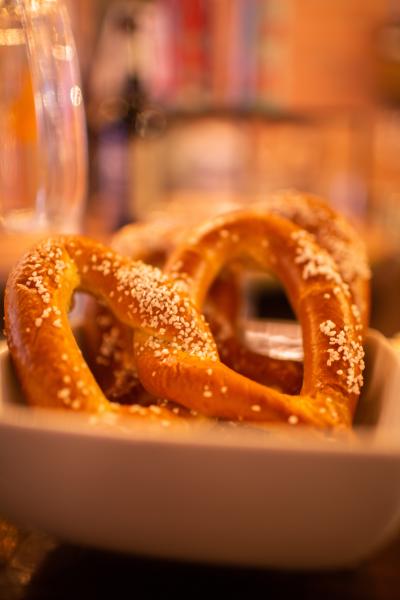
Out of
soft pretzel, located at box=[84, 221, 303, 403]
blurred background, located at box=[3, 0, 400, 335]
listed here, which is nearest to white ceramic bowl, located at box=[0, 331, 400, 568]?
soft pretzel, located at box=[84, 221, 303, 403]

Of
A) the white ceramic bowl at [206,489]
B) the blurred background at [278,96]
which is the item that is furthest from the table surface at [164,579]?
the blurred background at [278,96]

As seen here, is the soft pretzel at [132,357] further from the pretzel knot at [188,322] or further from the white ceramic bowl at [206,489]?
the white ceramic bowl at [206,489]

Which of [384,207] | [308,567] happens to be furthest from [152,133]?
[308,567]

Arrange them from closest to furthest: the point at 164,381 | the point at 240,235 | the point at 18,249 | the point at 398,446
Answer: the point at 398,446, the point at 164,381, the point at 240,235, the point at 18,249

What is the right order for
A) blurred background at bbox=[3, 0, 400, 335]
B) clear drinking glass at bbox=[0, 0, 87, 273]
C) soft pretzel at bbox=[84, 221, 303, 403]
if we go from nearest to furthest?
soft pretzel at bbox=[84, 221, 303, 403] → clear drinking glass at bbox=[0, 0, 87, 273] → blurred background at bbox=[3, 0, 400, 335]

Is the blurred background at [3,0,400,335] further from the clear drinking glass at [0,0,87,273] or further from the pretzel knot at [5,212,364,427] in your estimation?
the pretzel knot at [5,212,364,427]

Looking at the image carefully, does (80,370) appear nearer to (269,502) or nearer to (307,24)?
(269,502)
